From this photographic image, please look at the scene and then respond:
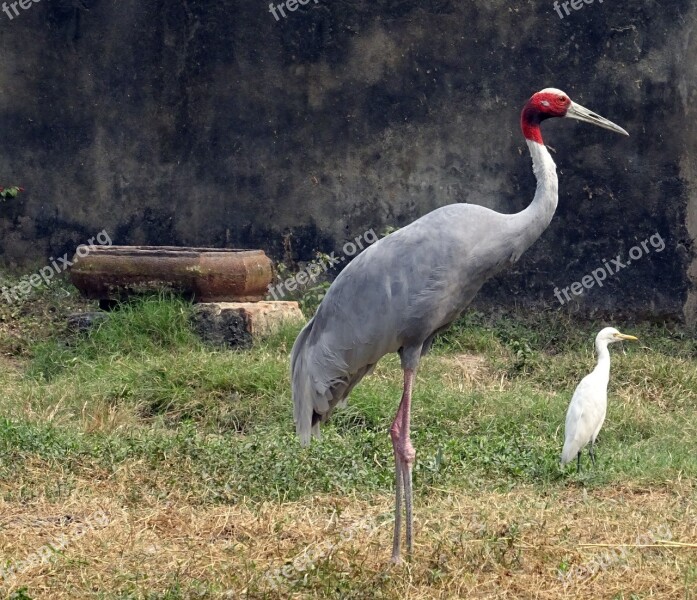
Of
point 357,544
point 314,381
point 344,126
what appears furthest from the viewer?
point 344,126

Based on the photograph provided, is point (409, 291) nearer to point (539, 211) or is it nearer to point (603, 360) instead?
point (539, 211)

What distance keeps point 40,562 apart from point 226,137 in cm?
540

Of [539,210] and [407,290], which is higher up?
[539,210]

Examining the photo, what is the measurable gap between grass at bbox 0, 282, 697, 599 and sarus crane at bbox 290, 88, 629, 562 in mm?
335

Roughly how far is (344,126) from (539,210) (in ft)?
15.0

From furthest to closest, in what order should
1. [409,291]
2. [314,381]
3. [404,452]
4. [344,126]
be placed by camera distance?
1. [344,126]
2. [314,381]
3. [404,452]
4. [409,291]

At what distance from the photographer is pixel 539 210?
4336 mm

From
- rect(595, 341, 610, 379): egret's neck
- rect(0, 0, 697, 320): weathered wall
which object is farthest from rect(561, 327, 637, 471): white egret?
rect(0, 0, 697, 320): weathered wall

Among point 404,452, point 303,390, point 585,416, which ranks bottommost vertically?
Result: point 585,416

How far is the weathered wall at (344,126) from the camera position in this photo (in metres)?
8.40

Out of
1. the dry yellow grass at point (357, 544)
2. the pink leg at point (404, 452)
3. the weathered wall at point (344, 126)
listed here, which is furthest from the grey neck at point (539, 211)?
the weathered wall at point (344, 126)

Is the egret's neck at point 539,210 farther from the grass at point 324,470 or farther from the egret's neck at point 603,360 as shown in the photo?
the egret's neck at point 603,360

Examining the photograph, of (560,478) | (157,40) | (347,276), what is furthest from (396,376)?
(157,40)

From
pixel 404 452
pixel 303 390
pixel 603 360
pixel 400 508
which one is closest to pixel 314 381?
pixel 303 390
